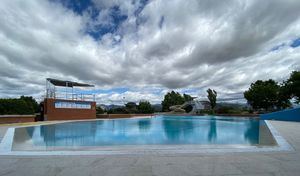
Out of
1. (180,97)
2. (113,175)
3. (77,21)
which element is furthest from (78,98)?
(180,97)

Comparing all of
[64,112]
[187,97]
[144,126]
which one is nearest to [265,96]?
[187,97]

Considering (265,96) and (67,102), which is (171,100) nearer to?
(265,96)

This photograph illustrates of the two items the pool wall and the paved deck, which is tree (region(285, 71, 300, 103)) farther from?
the paved deck

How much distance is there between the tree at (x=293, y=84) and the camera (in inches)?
957

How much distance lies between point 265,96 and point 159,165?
3403cm

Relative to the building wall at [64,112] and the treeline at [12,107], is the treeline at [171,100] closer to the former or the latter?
the building wall at [64,112]

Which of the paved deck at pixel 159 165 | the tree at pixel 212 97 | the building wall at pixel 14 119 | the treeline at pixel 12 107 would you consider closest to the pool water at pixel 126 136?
the paved deck at pixel 159 165

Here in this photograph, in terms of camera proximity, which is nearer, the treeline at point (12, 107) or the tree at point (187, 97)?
the treeline at point (12, 107)

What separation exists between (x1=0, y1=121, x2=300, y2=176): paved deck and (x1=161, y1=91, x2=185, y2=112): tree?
46250mm

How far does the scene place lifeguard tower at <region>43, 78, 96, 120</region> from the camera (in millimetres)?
20531

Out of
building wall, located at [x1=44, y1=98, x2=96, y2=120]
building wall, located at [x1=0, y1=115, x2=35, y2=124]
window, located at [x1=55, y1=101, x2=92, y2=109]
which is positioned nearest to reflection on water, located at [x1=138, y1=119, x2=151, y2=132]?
building wall, located at [x1=44, y1=98, x2=96, y2=120]

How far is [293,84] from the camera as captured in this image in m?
24.7

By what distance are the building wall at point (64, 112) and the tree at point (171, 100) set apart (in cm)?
2811

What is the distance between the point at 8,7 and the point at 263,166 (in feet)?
43.2
